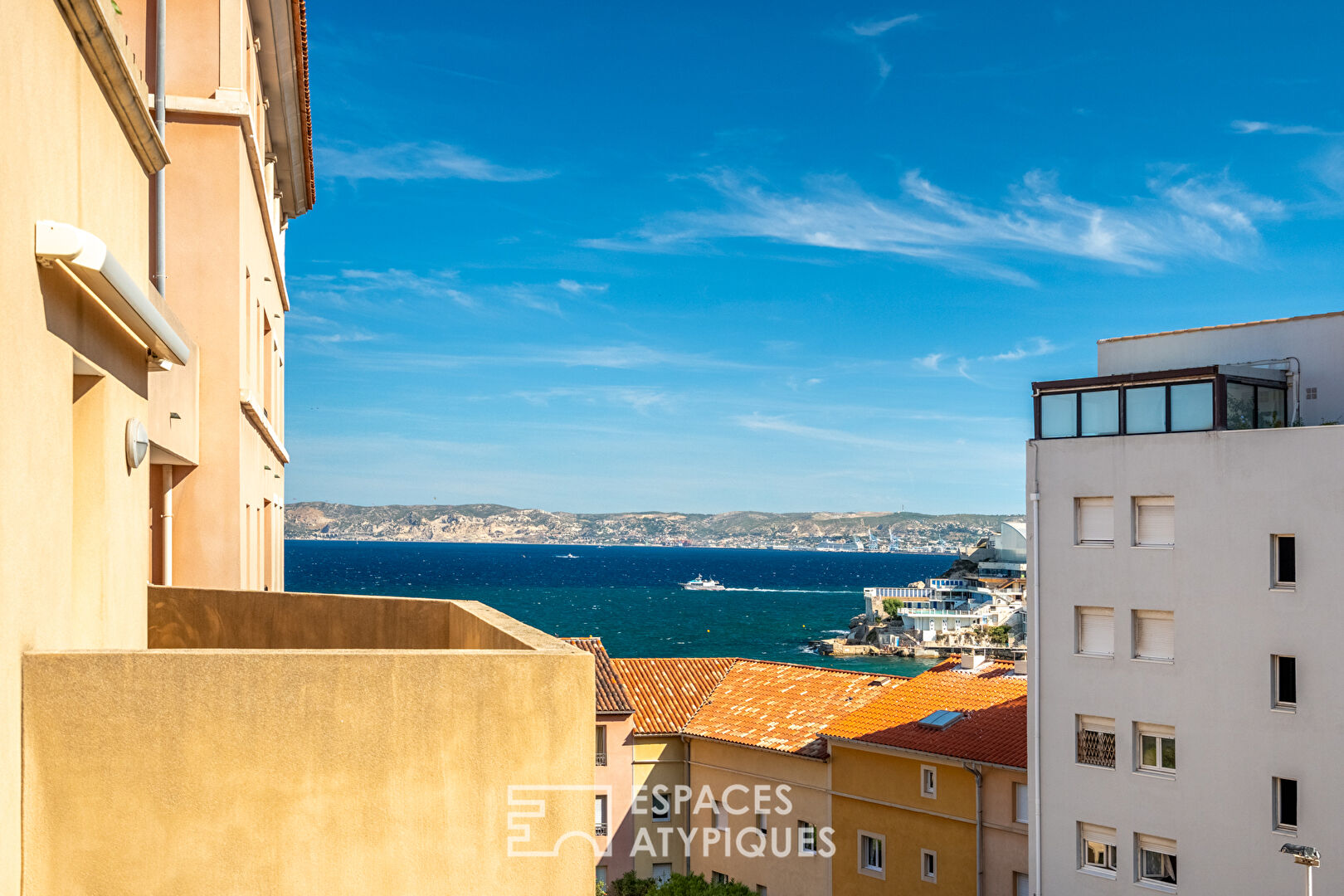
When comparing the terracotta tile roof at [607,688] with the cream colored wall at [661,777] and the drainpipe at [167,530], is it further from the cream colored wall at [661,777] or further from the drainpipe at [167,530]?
the drainpipe at [167,530]

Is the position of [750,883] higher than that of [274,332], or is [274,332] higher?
[274,332]

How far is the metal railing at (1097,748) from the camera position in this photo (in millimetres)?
31891

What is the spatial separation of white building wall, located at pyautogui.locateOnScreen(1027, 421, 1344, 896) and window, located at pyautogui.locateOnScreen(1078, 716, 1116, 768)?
228 millimetres

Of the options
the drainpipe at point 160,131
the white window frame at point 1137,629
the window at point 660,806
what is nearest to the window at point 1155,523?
the white window frame at point 1137,629

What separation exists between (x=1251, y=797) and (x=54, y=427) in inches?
1193

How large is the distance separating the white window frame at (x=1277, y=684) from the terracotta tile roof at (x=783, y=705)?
49.3 feet

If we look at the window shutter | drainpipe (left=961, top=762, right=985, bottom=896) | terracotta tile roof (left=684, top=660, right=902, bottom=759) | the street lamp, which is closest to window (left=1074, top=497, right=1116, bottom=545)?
the window shutter

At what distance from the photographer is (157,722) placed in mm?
5410

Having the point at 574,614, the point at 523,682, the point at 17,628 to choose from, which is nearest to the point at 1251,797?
the point at 523,682

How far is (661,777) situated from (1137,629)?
64.2ft

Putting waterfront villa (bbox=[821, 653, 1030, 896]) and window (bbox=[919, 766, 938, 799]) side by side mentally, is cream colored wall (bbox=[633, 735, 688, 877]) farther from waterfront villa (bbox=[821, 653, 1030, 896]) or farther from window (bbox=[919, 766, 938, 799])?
window (bbox=[919, 766, 938, 799])

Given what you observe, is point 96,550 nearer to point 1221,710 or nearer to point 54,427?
point 54,427

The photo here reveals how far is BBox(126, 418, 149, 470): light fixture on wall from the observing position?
7.32 meters

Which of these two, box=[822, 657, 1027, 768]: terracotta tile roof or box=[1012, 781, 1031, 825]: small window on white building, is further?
box=[822, 657, 1027, 768]: terracotta tile roof
